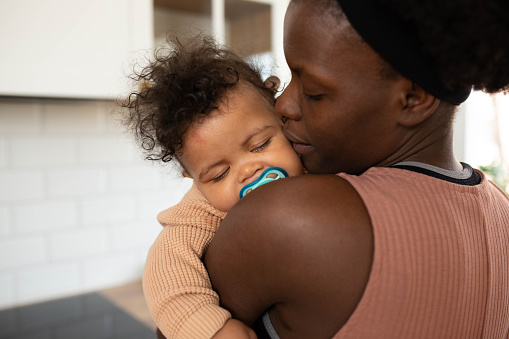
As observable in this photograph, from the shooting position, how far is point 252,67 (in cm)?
103

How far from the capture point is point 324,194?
1.89 feet

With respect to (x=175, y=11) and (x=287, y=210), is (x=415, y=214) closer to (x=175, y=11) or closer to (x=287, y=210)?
(x=287, y=210)

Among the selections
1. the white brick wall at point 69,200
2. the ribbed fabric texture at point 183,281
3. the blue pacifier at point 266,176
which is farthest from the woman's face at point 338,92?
the white brick wall at point 69,200

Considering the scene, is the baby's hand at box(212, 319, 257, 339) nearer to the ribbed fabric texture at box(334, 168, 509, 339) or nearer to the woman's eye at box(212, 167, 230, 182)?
the ribbed fabric texture at box(334, 168, 509, 339)

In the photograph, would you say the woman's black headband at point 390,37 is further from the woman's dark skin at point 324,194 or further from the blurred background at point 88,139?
the blurred background at point 88,139

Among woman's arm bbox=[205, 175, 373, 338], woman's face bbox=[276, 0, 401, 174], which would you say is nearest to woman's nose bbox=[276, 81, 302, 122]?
woman's face bbox=[276, 0, 401, 174]

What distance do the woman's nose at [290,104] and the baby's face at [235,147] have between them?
0.49ft

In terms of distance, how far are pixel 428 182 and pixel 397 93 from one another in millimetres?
124

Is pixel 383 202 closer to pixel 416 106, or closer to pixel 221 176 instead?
pixel 416 106

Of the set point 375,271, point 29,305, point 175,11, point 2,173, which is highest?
point 175,11

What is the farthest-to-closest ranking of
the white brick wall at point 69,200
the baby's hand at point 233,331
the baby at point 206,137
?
1. the white brick wall at point 69,200
2. the baby at point 206,137
3. the baby's hand at point 233,331

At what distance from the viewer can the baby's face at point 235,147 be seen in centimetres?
85

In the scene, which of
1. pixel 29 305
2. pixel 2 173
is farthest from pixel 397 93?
pixel 29 305

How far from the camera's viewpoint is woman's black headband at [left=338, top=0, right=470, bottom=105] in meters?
0.53
